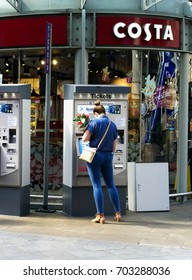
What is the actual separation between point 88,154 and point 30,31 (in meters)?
3.28

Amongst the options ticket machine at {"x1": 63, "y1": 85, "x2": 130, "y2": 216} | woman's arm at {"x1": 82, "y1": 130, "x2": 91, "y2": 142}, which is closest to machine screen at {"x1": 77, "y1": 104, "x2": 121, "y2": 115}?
ticket machine at {"x1": 63, "y1": 85, "x2": 130, "y2": 216}

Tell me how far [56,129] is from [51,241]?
11.6 feet

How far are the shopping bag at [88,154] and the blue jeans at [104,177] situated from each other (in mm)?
126

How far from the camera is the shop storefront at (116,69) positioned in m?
9.55

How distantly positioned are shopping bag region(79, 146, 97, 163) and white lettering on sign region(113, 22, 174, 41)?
287 cm

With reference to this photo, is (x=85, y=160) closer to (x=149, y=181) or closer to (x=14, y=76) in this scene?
(x=149, y=181)

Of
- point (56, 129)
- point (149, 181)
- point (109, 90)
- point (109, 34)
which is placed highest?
point (109, 34)

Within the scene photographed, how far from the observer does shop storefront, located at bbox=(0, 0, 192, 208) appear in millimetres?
9555

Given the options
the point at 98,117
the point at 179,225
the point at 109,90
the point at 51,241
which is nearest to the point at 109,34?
the point at 109,90

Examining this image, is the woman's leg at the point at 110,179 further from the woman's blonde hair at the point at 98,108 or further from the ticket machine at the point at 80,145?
the woman's blonde hair at the point at 98,108

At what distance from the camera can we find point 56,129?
32.2 feet

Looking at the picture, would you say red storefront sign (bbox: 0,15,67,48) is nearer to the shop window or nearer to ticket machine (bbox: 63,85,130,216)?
ticket machine (bbox: 63,85,130,216)

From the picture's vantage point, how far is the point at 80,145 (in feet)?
27.8

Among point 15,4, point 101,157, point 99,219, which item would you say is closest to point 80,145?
point 101,157
